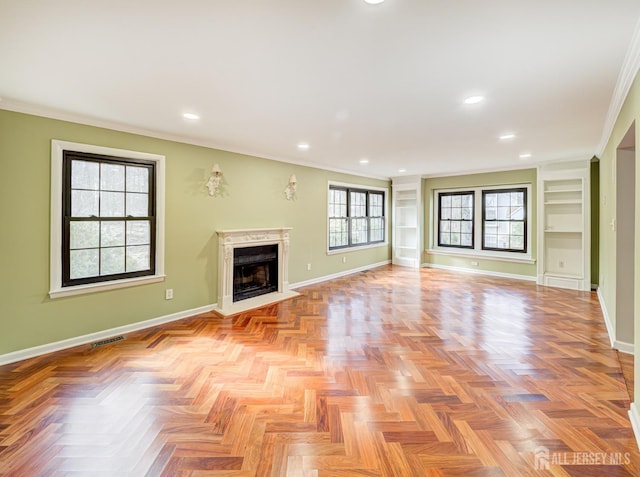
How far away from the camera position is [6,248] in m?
2.86

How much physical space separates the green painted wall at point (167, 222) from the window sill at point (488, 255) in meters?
2.96

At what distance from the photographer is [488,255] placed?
23.0 feet

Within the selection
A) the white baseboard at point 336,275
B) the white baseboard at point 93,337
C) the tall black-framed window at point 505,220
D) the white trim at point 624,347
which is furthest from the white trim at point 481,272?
the white baseboard at point 93,337

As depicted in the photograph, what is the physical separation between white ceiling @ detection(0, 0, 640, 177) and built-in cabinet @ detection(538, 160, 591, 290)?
7.56 ft

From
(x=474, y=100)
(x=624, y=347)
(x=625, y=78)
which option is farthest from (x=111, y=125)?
(x=624, y=347)

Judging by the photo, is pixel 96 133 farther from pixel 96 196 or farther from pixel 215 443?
pixel 215 443

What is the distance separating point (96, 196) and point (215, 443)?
2.94 meters

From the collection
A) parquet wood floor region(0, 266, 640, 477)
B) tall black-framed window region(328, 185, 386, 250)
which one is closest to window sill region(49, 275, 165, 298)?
parquet wood floor region(0, 266, 640, 477)

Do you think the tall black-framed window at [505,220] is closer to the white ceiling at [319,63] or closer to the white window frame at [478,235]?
the white window frame at [478,235]

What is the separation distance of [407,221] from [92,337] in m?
7.17

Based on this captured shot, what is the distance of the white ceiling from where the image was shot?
162 centimetres

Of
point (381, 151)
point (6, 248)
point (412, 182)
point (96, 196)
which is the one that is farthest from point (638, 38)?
point (412, 182)

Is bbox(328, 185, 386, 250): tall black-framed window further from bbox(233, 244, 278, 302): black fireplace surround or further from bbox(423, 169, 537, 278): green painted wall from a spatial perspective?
bbox(233, 244, 278, 302): black fireplace surround

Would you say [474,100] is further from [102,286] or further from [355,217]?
[355,217]
